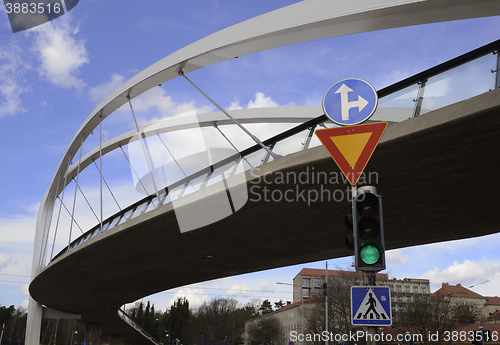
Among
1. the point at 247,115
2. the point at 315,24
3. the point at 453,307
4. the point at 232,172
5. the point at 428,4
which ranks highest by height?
the point at 247,115

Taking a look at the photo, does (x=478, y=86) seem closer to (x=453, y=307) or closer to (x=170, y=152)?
(x=170, y=152)

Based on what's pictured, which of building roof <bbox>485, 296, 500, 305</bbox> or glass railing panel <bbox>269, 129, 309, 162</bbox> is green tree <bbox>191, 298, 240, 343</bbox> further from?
glass railing panel <bbox>269, 129, 309, 162</bbox>

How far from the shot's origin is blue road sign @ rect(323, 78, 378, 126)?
6.75m

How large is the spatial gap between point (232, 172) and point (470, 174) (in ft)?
20.1

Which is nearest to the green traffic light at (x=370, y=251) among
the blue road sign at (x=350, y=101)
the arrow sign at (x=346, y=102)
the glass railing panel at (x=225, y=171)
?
the blue road sign at (x=350, y=101)

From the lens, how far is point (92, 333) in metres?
45.2

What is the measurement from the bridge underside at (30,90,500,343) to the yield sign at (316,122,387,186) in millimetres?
2204

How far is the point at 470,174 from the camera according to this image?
32.0 feet

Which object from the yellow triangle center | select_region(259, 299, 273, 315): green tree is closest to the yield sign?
the yellow triangle center

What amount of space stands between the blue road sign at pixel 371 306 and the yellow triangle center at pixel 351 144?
181 centimetres

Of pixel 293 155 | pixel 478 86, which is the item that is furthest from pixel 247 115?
pixel 478 86

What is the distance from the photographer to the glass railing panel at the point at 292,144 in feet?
34.2

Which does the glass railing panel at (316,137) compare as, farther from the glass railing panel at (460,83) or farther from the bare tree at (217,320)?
the bare tree at (217,320)

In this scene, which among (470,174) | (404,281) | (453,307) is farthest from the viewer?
(404,281)
